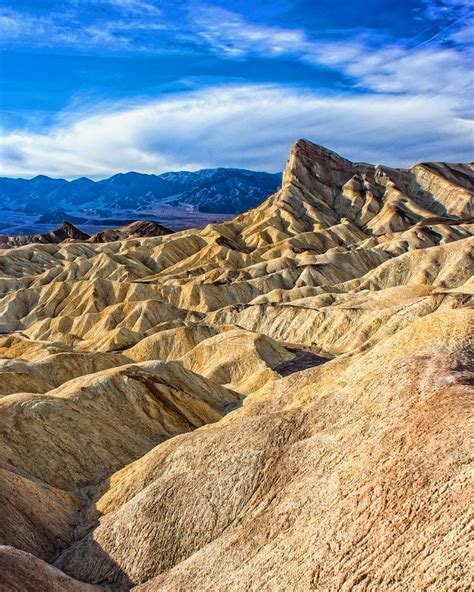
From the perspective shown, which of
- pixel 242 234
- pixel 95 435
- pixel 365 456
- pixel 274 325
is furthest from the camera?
pixel 242 234

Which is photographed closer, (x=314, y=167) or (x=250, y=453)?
(x=250, y=453)

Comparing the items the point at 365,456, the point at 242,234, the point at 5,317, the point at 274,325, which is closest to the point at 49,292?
the point at 5,317

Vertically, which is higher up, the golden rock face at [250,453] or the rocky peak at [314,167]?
the rocky peak at [314,167]

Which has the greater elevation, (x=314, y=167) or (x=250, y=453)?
(x=314, y=167)

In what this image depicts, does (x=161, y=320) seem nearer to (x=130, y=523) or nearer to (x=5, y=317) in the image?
(x=5, y=317)

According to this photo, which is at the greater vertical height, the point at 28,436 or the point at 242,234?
the point at 242,234

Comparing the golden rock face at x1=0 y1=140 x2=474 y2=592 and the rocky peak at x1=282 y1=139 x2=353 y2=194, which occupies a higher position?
the rocky peak at x1=282 y1=139 x2=353 y2=194

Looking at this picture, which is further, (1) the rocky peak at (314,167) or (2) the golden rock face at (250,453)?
(1) the rocky peak at (314,167)

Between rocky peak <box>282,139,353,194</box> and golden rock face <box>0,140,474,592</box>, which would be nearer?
golden rock face <box>0,140,474,592</box>

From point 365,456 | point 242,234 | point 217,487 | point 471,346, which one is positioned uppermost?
point 242,234

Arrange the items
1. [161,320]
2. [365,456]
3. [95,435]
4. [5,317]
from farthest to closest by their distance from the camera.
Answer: [5,317], [161,320], [95,435], [365,456]

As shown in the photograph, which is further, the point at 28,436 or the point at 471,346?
the point at 28,436
